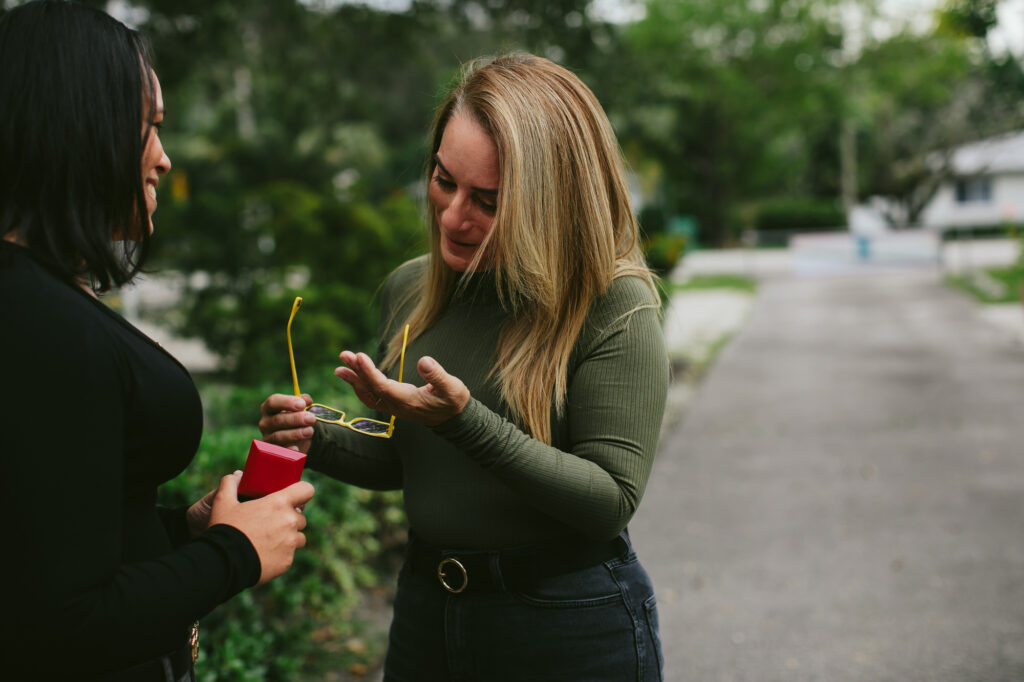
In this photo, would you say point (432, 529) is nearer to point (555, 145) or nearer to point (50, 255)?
point (555, 145)

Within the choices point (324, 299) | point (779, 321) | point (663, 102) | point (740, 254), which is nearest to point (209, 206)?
A: point (324, 299)

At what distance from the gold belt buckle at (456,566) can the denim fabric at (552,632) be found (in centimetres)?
2

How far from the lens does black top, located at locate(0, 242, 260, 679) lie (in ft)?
3.55

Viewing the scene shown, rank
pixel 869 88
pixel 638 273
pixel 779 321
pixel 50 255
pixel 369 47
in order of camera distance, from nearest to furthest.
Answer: pixel 50 255 → pixel 638 273 → pixel 369 47 → pixel 779 321 → pixel 869 88

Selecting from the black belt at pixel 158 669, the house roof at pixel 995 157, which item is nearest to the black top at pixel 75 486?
the black belt at pixel 158 669

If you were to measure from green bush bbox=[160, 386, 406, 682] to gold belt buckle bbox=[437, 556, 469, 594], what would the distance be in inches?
56.5

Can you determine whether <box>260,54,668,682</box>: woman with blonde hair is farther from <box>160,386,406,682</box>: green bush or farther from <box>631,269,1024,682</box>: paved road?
<box>631,269,1024,682</box>: paved road

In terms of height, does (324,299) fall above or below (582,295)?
below

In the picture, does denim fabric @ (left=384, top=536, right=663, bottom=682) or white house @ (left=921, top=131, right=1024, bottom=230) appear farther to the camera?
white house @ (left=921, top=131, right=1024, bottom=230)

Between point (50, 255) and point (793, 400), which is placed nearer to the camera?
point (50, 255)

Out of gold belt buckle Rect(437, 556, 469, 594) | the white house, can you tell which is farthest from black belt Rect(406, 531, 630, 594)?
the white house

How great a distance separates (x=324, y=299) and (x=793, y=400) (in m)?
4.99

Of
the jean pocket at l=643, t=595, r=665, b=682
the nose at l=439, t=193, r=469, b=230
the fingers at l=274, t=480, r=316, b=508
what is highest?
the nose at l=439, t=193, r=469, b=230

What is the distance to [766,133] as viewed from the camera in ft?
112
